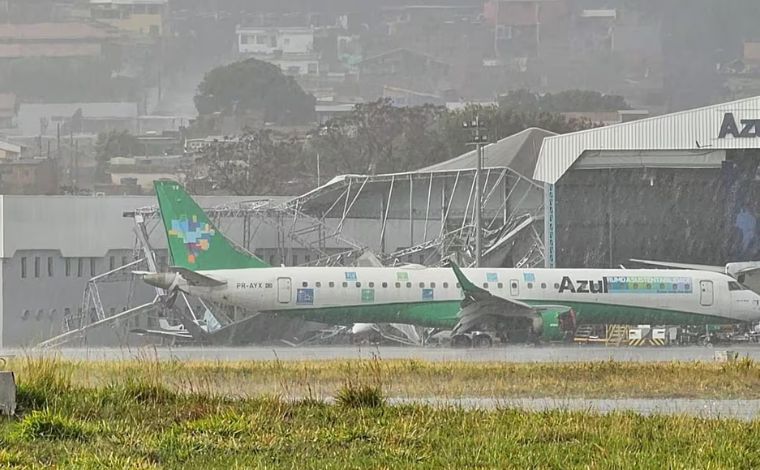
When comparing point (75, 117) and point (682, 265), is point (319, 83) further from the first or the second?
point (682, 265)

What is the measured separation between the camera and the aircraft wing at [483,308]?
32.5 meters

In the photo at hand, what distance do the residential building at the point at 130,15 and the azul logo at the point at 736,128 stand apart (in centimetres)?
2271

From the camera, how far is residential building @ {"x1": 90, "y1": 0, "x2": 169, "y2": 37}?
4675 centimetres

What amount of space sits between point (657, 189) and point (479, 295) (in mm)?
7656

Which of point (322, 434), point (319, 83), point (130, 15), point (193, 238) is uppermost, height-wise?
point (130, 15)

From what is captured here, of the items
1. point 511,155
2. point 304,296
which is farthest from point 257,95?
point 304,296

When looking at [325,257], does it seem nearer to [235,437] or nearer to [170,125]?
[170,125]

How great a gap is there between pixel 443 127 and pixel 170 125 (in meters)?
10.0

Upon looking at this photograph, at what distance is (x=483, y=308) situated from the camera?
33.1m

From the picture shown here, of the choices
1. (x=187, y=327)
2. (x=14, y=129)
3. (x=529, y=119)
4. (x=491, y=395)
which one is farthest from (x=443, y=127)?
(x=491, y=395)

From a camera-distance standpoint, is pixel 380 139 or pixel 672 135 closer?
pixel 672 135

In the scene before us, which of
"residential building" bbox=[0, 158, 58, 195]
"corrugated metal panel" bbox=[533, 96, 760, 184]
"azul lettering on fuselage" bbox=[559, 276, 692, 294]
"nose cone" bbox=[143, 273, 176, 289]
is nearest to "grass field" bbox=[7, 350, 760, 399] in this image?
"azul lettering on fuselage" bbox=[559, 276, 692, 294]

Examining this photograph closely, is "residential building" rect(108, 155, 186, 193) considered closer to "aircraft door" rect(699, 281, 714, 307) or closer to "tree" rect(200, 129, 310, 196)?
"tree" rect(200, 129, 310, 196)

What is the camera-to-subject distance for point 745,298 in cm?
3347
